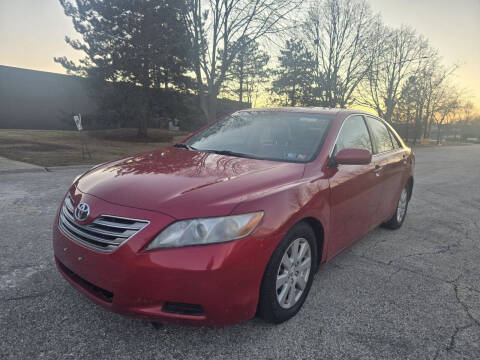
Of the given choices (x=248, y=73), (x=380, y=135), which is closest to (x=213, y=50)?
(x=248, y=73)

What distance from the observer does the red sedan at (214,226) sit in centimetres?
196

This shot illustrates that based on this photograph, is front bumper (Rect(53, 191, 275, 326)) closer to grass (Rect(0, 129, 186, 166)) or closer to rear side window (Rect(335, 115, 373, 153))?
rear side window (Rect(335, 115, 373, 153))

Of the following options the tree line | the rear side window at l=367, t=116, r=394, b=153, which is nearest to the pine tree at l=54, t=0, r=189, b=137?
the tree line

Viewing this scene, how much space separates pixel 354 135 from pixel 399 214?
6.46 feet

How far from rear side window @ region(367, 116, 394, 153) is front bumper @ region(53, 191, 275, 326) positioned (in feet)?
8.65

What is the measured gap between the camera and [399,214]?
4.93m

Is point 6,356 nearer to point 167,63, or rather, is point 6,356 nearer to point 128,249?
point 128,249

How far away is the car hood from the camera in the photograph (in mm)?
2062

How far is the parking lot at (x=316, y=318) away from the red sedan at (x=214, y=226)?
0.85 feet

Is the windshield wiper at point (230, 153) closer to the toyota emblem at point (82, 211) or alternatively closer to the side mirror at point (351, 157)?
the side mirror at point (351, 157)

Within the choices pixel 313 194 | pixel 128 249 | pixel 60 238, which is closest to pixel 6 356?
pixel 60 238

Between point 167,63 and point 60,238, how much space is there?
67.8 ft

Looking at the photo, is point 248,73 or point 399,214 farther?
point 248,73

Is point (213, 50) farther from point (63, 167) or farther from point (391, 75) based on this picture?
point (391, 75)
